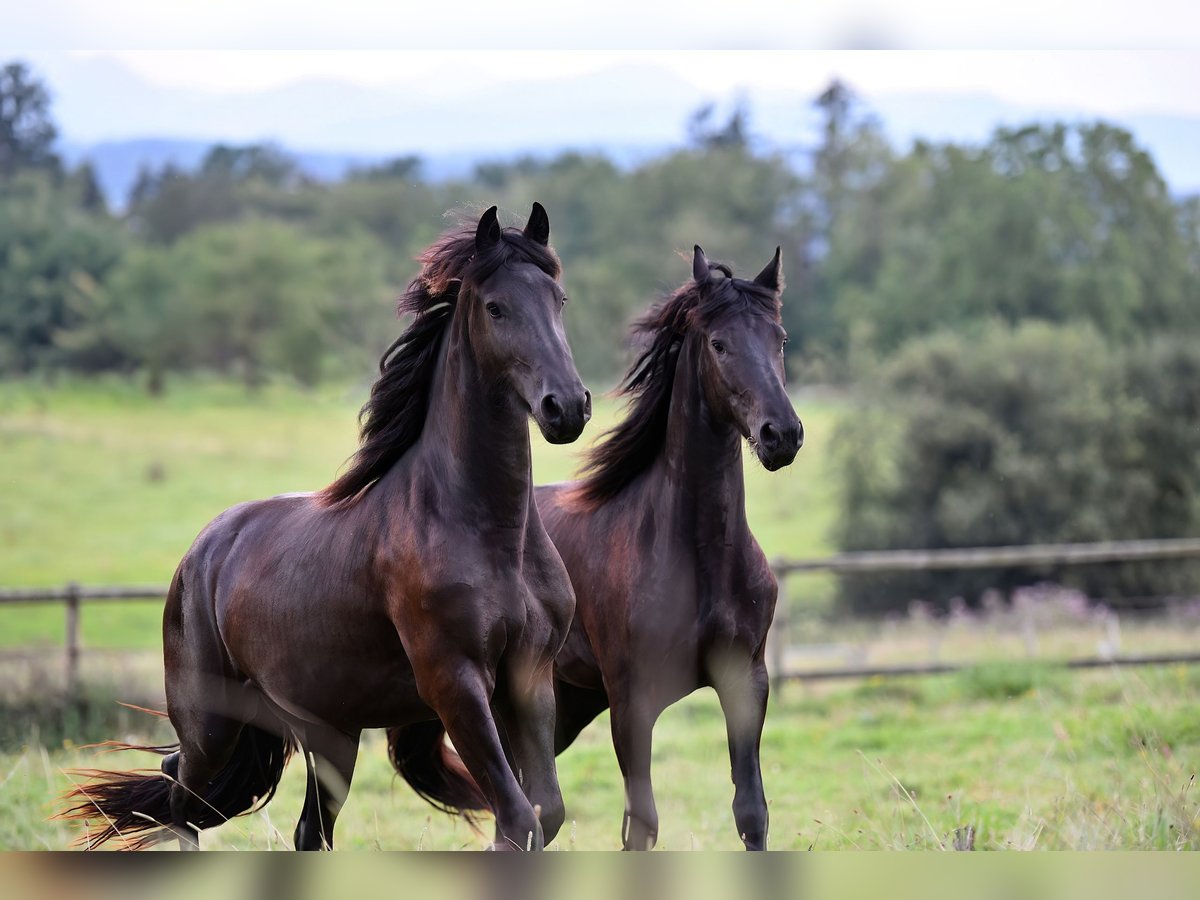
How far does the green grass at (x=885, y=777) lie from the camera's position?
501 cm

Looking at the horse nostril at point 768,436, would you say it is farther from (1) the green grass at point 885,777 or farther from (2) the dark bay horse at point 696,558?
(1) the green grass at point 885,777

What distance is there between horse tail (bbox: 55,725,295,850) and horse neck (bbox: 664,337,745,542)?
179cm

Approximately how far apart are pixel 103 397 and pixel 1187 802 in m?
30.7

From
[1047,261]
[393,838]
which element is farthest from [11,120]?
[1047,261]

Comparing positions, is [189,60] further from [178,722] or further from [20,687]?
[20,687]

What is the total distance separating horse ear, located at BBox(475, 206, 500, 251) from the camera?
385 cm

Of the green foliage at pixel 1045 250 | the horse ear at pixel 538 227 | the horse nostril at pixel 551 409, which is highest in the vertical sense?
the green foliage at pixel 1045 250

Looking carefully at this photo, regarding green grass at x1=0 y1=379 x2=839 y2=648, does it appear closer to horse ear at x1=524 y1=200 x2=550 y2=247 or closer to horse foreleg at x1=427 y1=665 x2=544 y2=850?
horse ear at x1=524 y1=200 x2=550 y2=247

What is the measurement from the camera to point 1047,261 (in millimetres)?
31469

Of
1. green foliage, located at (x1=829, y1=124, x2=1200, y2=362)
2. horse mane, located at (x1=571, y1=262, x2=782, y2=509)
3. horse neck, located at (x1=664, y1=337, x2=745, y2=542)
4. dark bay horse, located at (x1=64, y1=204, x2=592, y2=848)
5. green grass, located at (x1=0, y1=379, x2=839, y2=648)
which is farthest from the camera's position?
green foliage, located at (x1=829, y1=124, x2=1200, y2=362)

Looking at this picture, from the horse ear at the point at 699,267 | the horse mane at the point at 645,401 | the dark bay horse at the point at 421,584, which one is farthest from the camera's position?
the horse mane at the point at 645,401

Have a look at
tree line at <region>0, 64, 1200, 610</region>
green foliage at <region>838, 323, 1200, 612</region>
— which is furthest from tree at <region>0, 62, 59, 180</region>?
green foliage at <region>838, 323, 1200, 612</region>

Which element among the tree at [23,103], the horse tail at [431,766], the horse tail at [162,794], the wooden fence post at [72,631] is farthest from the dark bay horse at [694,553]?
the wooden fence post at [72,631]

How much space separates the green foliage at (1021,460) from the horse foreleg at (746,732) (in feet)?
62.8
